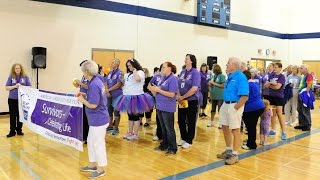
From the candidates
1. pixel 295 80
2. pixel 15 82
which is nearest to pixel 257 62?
pixel 295 80

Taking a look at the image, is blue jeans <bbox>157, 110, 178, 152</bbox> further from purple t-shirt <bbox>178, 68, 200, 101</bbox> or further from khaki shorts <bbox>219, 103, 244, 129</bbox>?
khaki shorts <bbox>219, 103, 244, 129</bbox>

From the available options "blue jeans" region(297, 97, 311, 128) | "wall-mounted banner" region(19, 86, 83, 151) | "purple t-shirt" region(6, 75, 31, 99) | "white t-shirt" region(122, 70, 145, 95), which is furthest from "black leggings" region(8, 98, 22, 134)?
"blue jeans" region(297, 97, 311, 128)

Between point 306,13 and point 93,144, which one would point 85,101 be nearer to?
point 93,144

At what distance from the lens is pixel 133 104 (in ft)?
17.3

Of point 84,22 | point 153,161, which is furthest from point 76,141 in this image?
point 84,22

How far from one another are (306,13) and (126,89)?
15024 mm

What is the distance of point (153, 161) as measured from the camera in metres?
4.38

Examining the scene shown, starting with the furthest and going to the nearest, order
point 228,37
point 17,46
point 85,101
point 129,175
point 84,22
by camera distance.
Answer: point 228,37, point 84,22, point 17,46, point 129,175, point 85,101

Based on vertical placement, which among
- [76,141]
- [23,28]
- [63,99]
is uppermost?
[23,28]

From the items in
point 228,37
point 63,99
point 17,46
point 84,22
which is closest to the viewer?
point 63,99

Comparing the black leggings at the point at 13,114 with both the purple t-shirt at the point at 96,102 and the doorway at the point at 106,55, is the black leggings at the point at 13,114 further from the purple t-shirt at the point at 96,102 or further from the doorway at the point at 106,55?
the doorway at the point at 106,55

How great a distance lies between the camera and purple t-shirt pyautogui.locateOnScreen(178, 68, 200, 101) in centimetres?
482

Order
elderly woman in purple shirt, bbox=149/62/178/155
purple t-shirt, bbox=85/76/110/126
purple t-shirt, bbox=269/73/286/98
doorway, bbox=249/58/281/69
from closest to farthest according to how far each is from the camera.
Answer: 1. purple t-shirt, bbox=85/76/110/126
2. elderly woman in purple shirt, bbox=149/62/178/155
3. purple t-shirt, bbox=269/73/286/98
4. doorway, bbox=249/58/281/69

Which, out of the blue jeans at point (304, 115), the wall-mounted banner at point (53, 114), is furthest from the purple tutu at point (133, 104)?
the blue jeans at point (304, 115)
